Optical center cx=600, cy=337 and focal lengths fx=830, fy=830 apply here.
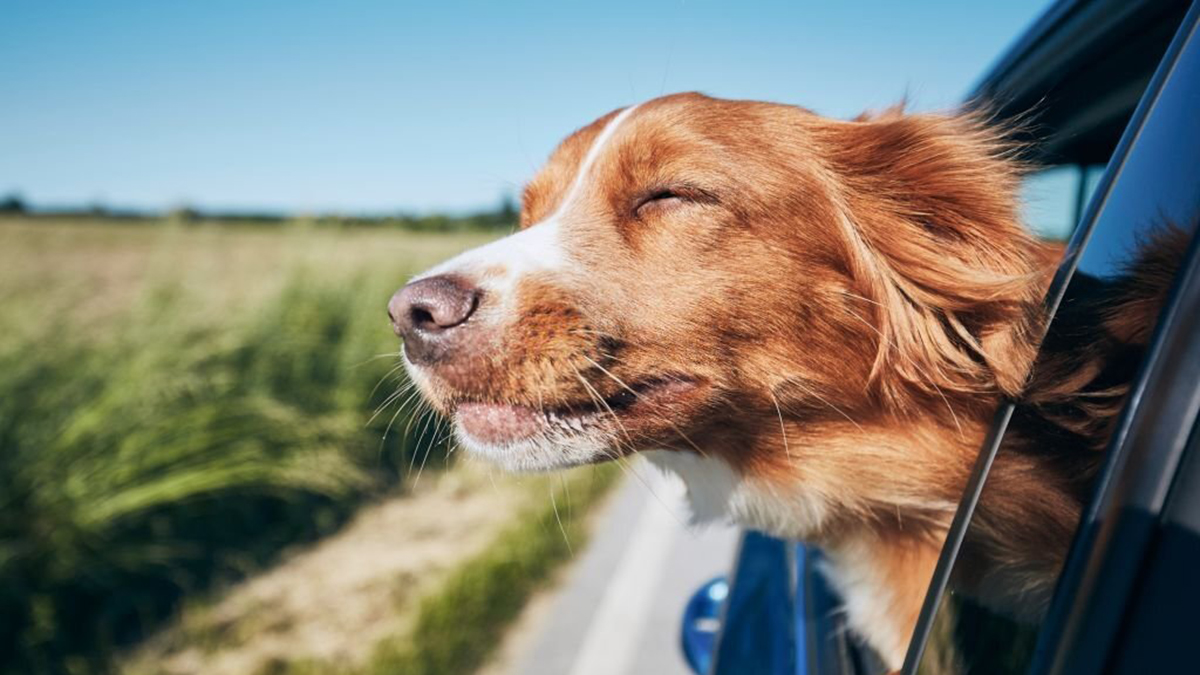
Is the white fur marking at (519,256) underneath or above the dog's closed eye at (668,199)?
underneath

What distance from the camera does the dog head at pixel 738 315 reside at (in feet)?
5.16

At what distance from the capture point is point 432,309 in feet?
5.20

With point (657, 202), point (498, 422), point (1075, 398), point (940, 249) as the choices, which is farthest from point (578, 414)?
point (1075, 398)

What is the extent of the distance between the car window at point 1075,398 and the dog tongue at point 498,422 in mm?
841

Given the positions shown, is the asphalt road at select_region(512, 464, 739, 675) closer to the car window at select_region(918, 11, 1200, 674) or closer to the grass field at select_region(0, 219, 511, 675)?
the grass field at select_region(0, 219, 511, 675)

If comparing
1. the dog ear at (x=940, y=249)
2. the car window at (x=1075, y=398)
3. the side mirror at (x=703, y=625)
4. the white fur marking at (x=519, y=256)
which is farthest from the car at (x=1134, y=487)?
the white fur marking at (x=519, y=256)

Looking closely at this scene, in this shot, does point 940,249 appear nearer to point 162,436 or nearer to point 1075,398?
point 1075,398

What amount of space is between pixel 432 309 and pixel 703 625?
3.80ft

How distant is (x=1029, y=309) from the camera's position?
4.59 ft

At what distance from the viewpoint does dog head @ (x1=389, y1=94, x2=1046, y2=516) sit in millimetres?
1572

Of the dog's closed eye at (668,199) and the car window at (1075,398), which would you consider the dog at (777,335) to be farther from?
the car window at (1075,398)

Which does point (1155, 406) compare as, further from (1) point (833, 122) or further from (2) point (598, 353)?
(1) point (833, 122)

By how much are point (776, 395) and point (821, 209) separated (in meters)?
0.41

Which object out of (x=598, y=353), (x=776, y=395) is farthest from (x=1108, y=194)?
(x=598, y=353)
